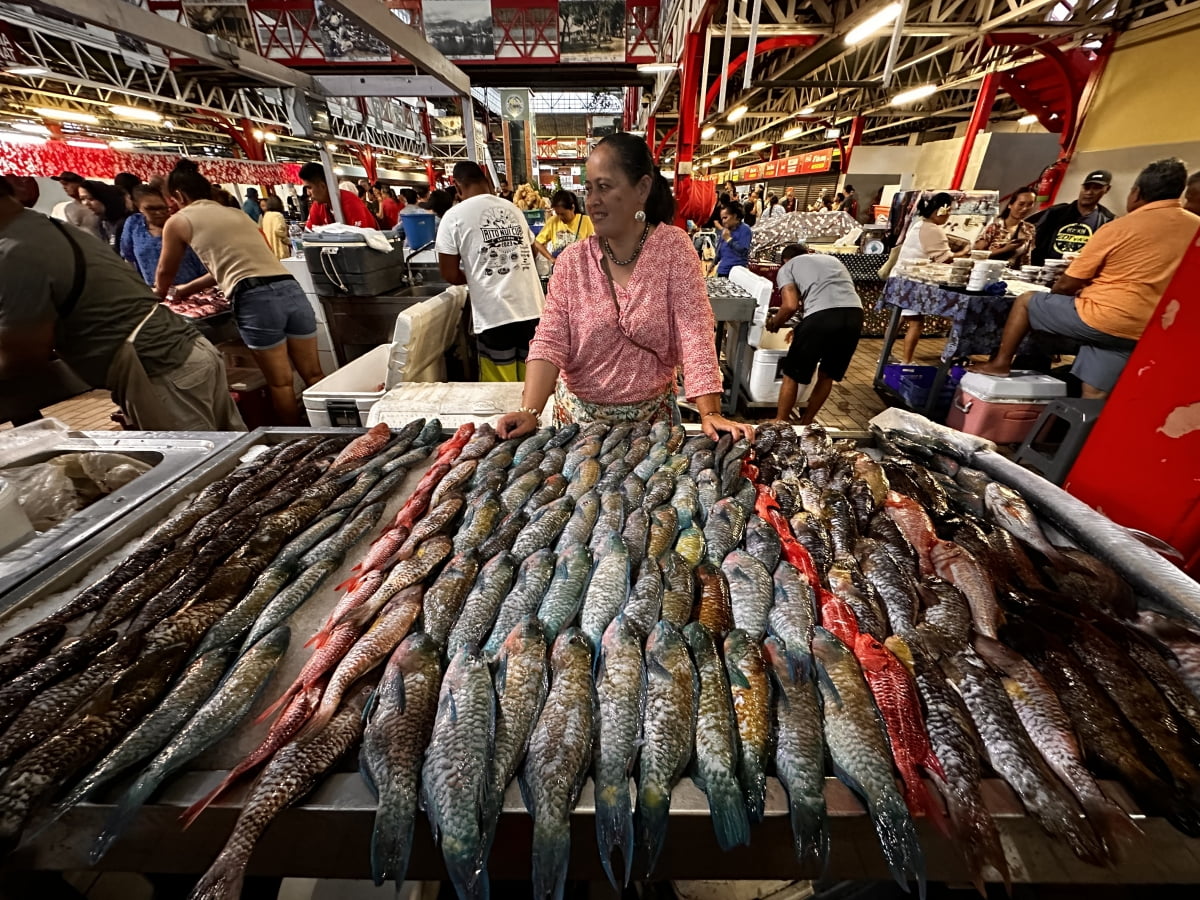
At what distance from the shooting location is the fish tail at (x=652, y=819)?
0.90 meters

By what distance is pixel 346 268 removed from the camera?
16.7 feet

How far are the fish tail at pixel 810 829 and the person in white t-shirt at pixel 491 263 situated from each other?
4078 millimetres

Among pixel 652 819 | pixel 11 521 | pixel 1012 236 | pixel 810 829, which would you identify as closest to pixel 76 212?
pixel 11 521

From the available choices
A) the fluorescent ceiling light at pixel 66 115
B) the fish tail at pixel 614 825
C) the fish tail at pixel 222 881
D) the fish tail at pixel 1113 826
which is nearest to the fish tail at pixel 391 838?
the fish tail at pixel 222 881

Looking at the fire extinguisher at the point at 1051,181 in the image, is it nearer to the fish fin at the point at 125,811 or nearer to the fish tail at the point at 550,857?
the fish tail at the point at 550,857

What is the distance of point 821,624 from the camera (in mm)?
1315

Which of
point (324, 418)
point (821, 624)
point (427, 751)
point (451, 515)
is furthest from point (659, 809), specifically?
point (324, 418)

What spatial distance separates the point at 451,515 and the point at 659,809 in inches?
44.6

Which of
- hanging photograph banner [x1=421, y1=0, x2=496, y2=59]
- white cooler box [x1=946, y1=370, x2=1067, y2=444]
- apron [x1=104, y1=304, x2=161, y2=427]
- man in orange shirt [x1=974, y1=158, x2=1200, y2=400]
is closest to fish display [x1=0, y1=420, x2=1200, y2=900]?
apron [x1=104, y1=304, x2=161, y2=427]

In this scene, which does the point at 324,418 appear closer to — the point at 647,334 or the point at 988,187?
the point at 647,334

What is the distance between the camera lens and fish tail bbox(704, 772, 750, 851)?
0.89m

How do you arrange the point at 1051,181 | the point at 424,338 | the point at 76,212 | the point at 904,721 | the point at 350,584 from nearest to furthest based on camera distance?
the point at 904,721
the point at 350,584
the point at 424,338
the point at 76,212
the point at 1051,181

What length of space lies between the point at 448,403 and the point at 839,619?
2725mm

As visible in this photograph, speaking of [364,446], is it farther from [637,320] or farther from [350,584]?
[637,320]
